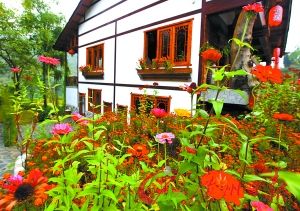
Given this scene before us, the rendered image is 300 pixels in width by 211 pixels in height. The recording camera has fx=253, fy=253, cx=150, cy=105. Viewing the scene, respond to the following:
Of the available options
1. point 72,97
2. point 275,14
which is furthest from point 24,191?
point 72,97

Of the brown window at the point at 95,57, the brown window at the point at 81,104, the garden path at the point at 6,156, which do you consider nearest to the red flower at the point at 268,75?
the garden path at the point at 6,156

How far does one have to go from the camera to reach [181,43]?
28.6ft

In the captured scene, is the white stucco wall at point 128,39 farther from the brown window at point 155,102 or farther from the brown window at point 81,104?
the brown window at point 81,104

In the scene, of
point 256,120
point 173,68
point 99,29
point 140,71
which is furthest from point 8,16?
point 256,120

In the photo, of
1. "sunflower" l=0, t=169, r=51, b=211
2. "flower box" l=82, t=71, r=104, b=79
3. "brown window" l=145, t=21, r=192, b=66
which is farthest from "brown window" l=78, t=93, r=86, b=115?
"sunflower" l=0, t=169, r=51, b=211

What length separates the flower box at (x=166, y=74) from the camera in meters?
8.25

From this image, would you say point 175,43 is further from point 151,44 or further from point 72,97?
point 72,97

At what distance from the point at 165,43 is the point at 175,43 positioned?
0.62m

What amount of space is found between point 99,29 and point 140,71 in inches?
198

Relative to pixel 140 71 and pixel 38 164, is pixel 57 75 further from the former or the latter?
pixel 38 164

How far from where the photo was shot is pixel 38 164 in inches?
194

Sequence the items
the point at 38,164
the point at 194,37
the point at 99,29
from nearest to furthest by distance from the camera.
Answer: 1. the point at 38,164
2. the point at 194,37
3. the point at 99,29

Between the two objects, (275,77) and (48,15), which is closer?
(275,77)

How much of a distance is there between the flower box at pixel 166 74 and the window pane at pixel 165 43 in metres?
0.66
